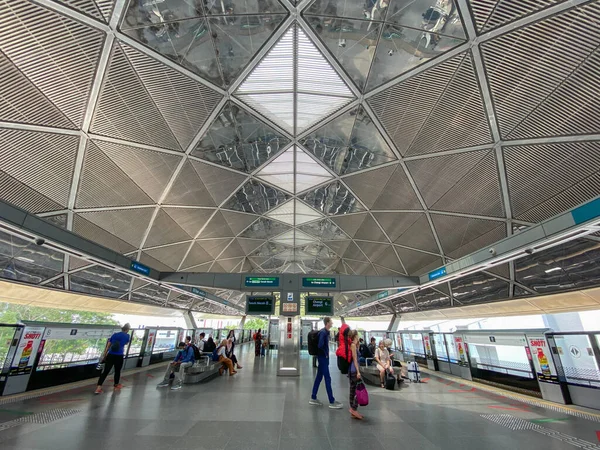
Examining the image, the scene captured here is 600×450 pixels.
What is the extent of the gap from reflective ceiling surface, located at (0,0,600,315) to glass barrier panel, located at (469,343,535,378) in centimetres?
569

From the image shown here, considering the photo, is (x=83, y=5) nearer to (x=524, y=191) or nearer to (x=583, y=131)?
(x=583, y=131)

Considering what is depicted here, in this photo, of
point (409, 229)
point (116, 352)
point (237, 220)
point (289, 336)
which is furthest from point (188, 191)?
point (409, 229)

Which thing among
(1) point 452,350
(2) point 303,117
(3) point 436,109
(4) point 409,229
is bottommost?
(1) point 452,350

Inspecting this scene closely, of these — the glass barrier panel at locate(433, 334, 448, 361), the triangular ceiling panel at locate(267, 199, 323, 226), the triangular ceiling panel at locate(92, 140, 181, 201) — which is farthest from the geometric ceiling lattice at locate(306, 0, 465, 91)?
the glass barrier panel at locate(433, 334, 448, 361)

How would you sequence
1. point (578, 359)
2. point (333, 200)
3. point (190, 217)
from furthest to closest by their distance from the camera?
point (333, 200) → point (190, 217) → point (578, 359)

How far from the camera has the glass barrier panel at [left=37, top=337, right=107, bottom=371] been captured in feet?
33.1

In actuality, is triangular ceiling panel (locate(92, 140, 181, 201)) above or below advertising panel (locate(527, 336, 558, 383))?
above

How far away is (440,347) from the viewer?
17.4 meters

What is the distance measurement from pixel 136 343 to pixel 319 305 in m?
12.1

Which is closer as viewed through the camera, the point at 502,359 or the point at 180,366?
the point at 180,366

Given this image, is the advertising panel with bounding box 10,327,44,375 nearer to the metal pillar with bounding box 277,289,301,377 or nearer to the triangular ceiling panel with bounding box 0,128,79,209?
the triangular ceiling panel with bounding box 0,128,79,209

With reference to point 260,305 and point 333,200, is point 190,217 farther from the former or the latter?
point 333,200

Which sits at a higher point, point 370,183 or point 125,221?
point 370,183

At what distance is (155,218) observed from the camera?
16672 millimetres
